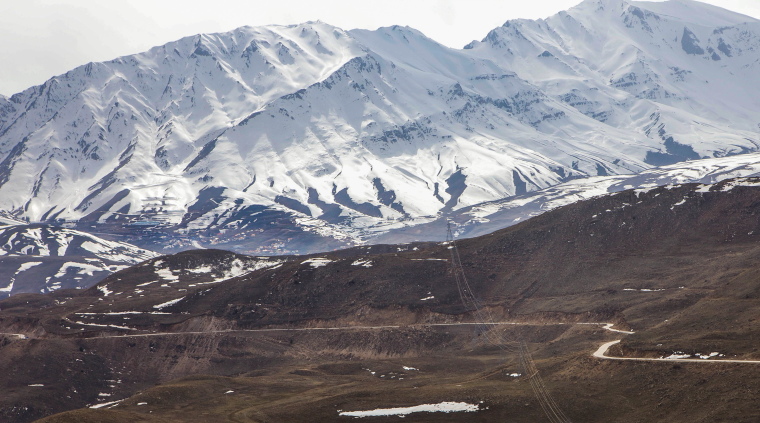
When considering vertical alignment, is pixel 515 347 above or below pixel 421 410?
below

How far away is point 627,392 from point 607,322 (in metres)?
60.4

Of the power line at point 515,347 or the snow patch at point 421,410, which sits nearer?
the power line at point 515,347

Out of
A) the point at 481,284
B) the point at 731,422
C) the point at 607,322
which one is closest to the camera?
the point at 731,422

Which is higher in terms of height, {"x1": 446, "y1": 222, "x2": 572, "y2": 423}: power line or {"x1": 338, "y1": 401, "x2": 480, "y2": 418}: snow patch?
{"x1": 338, "y1": 401, "x2": 480, "y2": 418}: snow patch

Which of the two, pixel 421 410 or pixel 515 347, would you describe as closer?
pixel 421 410

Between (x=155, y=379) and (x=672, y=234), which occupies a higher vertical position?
(x=672, y=234)

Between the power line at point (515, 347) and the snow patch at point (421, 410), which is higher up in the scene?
the snow patch at point (421, 410)

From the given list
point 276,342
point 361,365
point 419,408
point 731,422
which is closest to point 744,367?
point 731,422

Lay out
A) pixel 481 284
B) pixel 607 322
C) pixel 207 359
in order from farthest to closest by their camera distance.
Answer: pixel 481 284, pixel 207 359, pixel 607 322

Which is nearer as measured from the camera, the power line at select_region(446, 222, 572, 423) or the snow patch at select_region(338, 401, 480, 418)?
the power line at select_region(446, 222, 572, 423)

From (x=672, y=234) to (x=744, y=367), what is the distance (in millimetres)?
110748

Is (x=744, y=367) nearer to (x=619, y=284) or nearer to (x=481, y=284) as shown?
(x=619, y=284)

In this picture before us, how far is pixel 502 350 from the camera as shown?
152625 mm

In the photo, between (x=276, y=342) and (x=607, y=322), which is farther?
(x=276, y=342)
